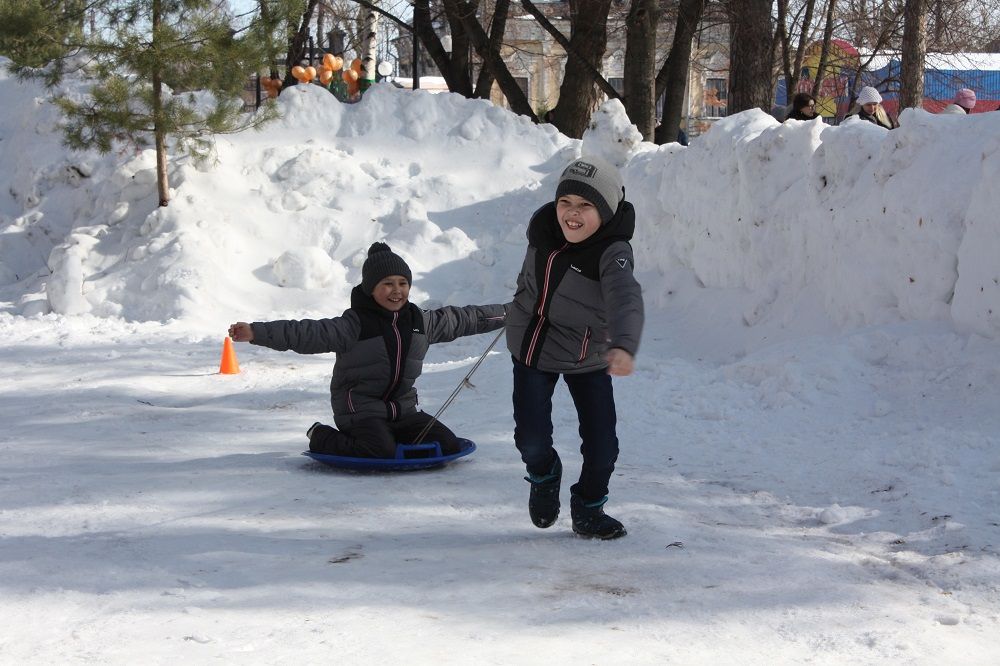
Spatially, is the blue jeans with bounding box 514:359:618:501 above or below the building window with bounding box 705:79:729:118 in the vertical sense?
below

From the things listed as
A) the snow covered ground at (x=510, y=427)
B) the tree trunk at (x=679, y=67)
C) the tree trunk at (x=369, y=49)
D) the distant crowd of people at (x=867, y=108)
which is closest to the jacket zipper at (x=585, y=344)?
the snow covered ground at (x=510, y=427)

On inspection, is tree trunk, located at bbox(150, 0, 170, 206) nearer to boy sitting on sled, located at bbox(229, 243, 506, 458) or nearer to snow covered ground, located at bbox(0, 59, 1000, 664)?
snow covered ground, located at bbox(0, 59, 1000, 664)

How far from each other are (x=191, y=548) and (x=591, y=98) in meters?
16.0

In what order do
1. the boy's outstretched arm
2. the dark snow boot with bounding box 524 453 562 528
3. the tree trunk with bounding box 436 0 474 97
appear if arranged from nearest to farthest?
the dark snow boot with bounding box 524 453 562 528, the boy's outstretched arm, the tree trunk with bounding box 436 0 474 97

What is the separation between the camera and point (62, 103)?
40.3ft

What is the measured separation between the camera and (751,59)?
1698 cm

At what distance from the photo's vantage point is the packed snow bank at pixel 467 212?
24.4 feet

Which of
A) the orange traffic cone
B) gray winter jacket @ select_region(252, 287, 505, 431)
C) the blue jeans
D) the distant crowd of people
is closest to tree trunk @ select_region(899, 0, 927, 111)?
the distant crowd of people

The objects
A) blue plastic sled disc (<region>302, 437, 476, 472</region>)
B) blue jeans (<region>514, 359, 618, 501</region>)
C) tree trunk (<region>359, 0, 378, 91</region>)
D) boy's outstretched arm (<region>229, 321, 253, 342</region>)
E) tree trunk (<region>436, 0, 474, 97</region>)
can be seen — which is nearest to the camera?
blue jeans (<region>514, 359, 618, 501</region>)

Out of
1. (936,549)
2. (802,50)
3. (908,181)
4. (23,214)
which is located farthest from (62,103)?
(802,50)

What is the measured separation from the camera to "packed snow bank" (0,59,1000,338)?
7434mm

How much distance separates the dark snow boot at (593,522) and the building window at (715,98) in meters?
44.7

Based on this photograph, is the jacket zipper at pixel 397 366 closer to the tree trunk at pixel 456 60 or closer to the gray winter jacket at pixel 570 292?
the gray winter jacket at pixel 570 292

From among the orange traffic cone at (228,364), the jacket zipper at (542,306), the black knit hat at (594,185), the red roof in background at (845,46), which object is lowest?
the orange traffic cone at (228,364)
